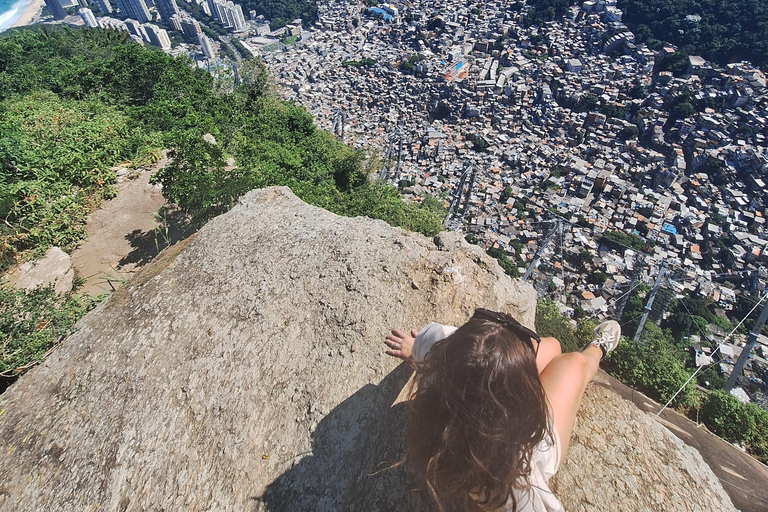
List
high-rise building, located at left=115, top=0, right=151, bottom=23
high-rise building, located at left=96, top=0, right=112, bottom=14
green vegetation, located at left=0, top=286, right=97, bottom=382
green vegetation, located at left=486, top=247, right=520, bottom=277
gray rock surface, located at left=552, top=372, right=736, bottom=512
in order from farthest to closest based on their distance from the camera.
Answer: high-rise building, located at left=96, top=0, right=112, bottom=14, high-rise building, located at left=115, top=0, right=151, bottom=23, green vegetation, located at left=486, top=247, right=520, bottom=277, green vegetation, located at left=0, top=286, right=97, bottom=382, gray rock surface, located at left=552, top=372, right=736, bottom=512

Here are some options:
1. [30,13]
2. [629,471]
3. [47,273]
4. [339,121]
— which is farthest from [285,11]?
[629,471]

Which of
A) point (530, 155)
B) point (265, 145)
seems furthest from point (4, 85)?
point (530, 155)

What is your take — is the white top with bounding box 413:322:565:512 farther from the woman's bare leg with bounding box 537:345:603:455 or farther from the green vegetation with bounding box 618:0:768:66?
the green vegetation with bounding box 618:0:768:66

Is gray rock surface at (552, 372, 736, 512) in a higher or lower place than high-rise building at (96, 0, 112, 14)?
higher

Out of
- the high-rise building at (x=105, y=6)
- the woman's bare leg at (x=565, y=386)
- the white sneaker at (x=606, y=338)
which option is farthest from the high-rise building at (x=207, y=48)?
the woman's bare leg at (x=565, y=386)

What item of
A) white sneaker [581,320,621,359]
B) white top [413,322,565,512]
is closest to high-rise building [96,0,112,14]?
white sneaker [581,320,621,359]

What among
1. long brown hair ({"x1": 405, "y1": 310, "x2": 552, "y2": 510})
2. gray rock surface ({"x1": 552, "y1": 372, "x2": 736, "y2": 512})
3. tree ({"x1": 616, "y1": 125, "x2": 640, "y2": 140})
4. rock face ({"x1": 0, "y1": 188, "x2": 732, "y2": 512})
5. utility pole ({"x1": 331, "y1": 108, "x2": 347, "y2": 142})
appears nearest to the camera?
long brown hair ({"x1": 405, "y1": 310, "x2": 552, "y2": 510})

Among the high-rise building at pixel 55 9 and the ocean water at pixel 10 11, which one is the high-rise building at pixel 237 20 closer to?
the high-rise building at pixel 55 9
